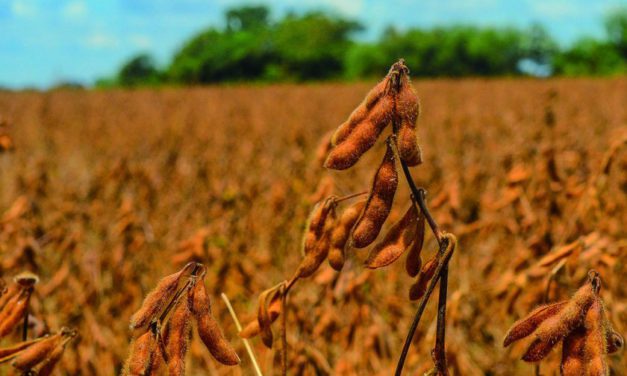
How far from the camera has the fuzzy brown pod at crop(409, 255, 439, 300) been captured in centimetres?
79

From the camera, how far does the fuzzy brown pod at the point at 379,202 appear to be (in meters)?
0.78

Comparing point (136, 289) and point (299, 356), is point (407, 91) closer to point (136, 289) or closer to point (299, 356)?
point (299, 356)

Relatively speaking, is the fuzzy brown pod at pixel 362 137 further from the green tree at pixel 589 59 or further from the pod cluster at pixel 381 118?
the green tree at pixel 589 59

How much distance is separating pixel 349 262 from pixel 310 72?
4746 centimetres

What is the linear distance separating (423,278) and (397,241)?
0.05 metres

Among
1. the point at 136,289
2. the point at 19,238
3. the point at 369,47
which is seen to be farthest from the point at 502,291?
the point at 369,47

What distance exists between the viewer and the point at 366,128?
0.77 metres

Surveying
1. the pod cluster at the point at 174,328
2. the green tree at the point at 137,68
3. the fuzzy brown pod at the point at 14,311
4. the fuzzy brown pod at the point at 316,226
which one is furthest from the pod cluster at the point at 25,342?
the green tree at the point at 137,68

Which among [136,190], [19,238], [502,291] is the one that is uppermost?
[19,238]

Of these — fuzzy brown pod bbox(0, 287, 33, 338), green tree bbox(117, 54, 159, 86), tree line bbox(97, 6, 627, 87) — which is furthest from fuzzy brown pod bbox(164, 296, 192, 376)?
green tree bbox(117, 54, 159, 86)

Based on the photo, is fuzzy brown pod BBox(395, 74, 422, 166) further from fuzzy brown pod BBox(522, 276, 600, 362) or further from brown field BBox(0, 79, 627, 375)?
brown field BBox(0, 79, 627, 375)

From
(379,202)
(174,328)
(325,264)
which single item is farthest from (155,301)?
(325,264)

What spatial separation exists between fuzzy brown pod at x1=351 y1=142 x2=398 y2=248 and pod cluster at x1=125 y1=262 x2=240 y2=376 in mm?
172

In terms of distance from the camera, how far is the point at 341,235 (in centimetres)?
96
